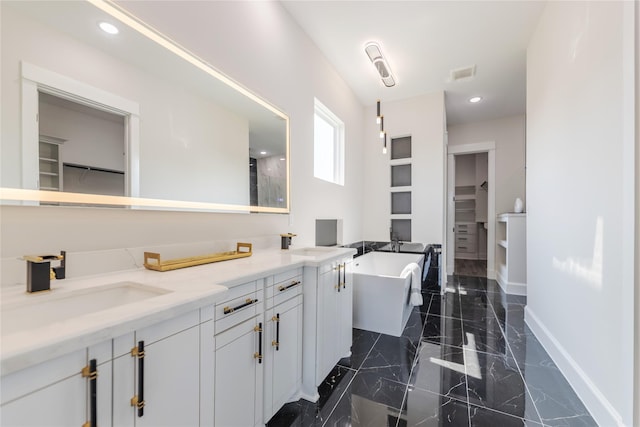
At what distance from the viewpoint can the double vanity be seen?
0.58 metres

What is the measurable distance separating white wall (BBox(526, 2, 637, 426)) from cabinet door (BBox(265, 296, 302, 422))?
1.62m

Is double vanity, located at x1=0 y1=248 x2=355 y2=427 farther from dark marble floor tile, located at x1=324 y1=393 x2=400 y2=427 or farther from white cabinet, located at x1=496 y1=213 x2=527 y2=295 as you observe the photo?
white cabinet, located at x1=496 y1=213 x2=527 y2=295

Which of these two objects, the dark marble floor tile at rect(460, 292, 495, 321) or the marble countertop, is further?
the dark marble floor tile at rect(460, 292, 495, 321)

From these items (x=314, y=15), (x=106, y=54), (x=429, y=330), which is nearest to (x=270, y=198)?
(x=106, y=54)

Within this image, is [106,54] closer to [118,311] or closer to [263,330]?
[118,311]

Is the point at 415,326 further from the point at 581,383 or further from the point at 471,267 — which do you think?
the point at 471,267

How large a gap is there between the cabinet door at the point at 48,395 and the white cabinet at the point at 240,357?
46 cm

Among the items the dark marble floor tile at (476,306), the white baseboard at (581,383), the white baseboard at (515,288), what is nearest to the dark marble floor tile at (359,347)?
the dark marble floor tile at (476,306)

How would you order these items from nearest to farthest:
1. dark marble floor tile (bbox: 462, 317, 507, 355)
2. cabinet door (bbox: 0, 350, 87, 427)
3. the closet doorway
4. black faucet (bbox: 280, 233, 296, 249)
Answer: cabinet door (bbox: 0, 350, 87, 427), black faucet (bbox: 280, 233, 296, 249), dark marble floor tile (bbox: 462, 317, 507, 355), the closet doorway

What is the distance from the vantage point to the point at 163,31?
1403 millimetres

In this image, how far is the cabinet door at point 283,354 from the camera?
53.9 inches

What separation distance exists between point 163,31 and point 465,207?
7.70 meters

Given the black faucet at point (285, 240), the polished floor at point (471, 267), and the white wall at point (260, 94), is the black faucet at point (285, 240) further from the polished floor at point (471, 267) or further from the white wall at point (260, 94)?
the polished floor at point (471, 267)

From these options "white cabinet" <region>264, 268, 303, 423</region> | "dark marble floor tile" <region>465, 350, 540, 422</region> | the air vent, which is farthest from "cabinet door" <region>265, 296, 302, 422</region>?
the air vent
